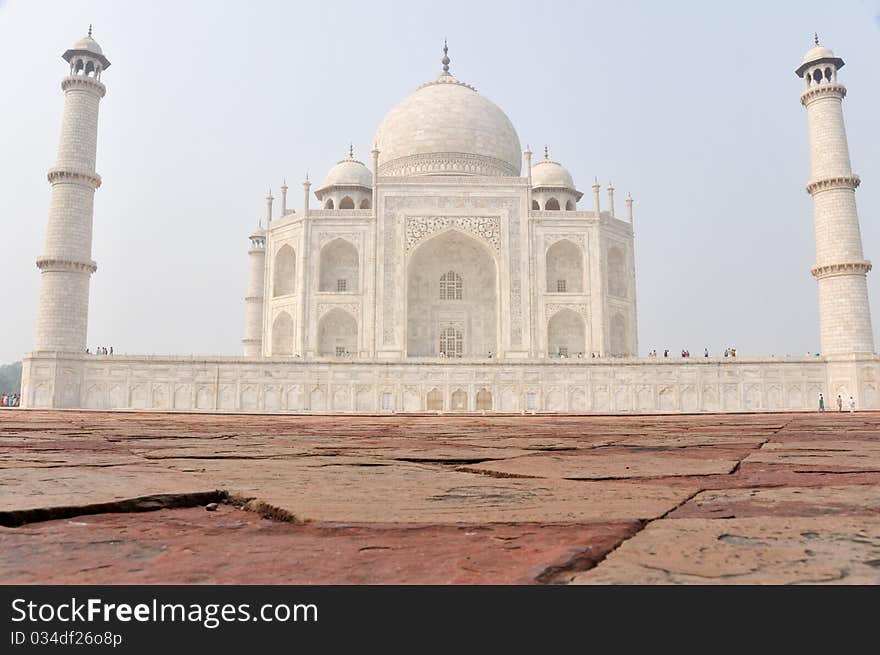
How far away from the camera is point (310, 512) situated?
3.87 ft

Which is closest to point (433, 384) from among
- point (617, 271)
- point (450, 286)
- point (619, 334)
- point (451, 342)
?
point (451, 342)

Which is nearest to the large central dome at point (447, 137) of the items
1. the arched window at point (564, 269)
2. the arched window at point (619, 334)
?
the arched window at point (564, 269)

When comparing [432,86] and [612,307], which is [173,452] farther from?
[432,86]

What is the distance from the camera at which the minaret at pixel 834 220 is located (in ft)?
52.0

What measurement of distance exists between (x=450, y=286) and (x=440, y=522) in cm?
2022

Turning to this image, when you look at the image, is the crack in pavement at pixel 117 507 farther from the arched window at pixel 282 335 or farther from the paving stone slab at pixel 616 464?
the arched window at pixel 282 335

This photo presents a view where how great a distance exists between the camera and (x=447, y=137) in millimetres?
22703

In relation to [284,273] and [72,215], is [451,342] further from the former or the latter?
[72,215]

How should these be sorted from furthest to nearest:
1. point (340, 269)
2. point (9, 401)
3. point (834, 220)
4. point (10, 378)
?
point (10, 378) < point (340, 269) < point (9, 401) < point (834, 220)

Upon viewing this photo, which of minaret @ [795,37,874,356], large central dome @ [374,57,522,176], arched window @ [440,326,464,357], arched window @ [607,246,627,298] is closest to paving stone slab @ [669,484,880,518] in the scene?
minaret @ [795,37,874,356]

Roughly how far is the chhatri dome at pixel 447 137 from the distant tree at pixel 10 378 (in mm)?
27282

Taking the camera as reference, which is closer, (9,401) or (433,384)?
(433,384)

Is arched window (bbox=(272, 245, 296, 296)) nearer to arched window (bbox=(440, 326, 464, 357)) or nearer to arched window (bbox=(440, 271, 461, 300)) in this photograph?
arched window (bbox=(440, 271, 461, 300))
